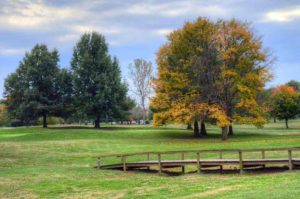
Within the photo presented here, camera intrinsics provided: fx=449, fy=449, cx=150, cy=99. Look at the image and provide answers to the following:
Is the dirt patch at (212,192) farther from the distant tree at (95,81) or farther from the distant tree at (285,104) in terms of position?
the distant tree at (285,104)

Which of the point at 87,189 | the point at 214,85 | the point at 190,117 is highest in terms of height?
the point at 214,85

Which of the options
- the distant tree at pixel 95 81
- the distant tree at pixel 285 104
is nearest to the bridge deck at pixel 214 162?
the distant tree at pixel 95 81

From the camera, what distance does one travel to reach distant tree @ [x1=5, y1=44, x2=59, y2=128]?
242 ft

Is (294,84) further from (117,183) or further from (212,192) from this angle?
(212,192)

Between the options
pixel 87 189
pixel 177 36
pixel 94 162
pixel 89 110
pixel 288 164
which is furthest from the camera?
pixel 89 110

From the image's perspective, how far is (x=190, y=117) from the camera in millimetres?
51188

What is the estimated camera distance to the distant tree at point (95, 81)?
2896 inches

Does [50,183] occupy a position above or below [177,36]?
below

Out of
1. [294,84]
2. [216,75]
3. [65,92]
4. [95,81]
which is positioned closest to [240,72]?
[216,75]

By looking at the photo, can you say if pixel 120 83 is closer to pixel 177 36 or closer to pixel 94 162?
pixel 177 36

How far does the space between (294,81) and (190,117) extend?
4753 inches

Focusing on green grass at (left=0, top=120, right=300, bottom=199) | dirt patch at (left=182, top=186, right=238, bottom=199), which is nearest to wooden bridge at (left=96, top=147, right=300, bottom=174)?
green grass at (left=0, top=120, right=300, bottom=199)

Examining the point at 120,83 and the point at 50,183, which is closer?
the point at 50,183

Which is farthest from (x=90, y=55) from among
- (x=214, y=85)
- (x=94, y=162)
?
(x=94, y=162)
